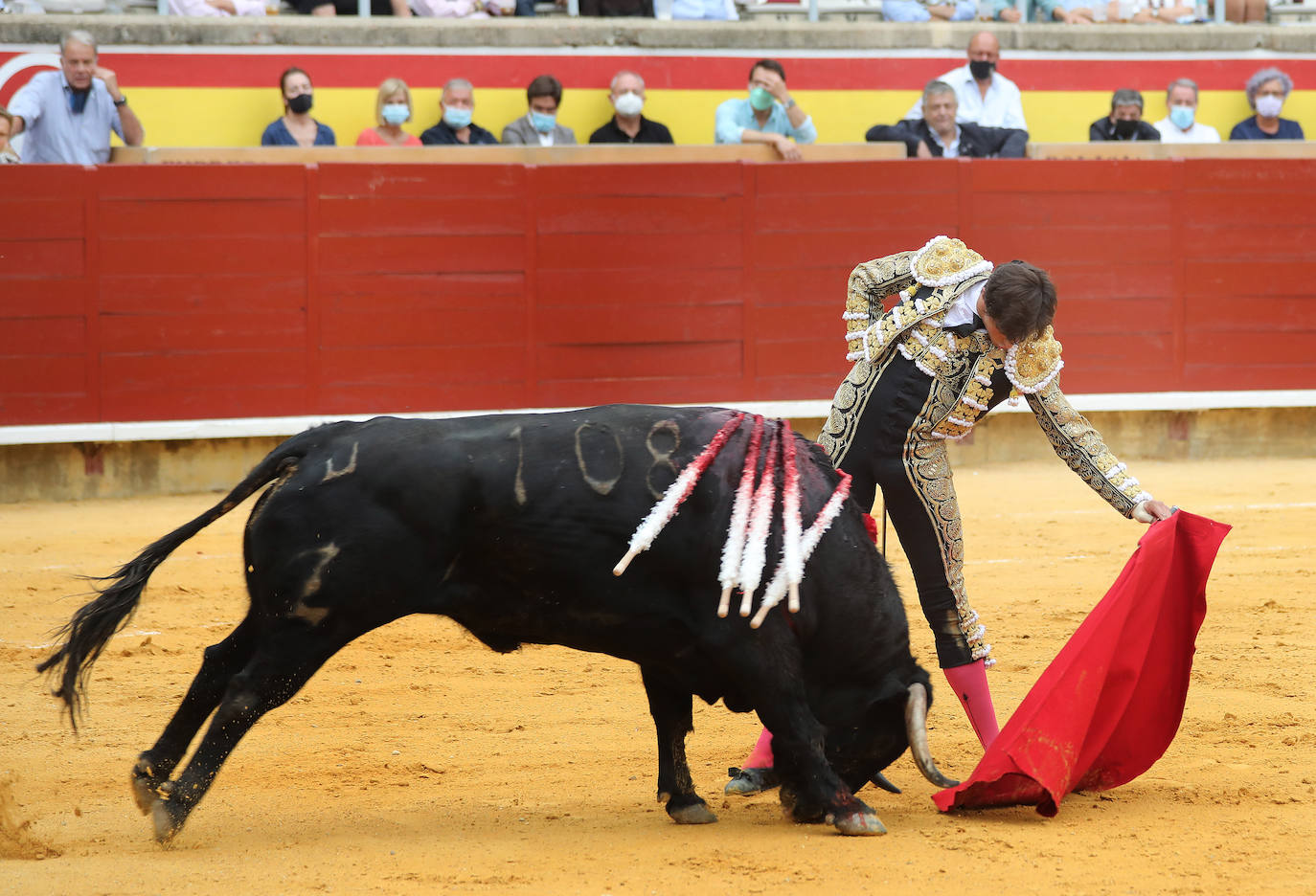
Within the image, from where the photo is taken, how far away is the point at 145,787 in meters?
2.80

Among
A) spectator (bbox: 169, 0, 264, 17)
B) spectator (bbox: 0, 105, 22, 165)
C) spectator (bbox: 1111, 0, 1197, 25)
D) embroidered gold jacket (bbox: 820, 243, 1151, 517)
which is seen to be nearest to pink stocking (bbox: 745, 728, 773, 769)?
embroidered gold jacket (bbox: 820, 243, 1151, 517)

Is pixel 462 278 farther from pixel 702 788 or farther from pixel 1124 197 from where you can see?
pixel 702 788

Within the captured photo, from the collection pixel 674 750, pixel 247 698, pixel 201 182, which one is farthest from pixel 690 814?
pixel 201 182

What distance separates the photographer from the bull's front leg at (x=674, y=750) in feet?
9.65

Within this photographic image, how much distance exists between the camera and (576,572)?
2820mm

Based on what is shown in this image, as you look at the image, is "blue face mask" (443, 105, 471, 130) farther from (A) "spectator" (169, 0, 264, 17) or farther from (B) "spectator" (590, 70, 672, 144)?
(A) "spectator" (169, 0, 264, 17)

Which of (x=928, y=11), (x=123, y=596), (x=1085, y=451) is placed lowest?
(x=123, y=596)

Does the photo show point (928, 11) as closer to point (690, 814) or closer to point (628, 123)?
point (628, 123)

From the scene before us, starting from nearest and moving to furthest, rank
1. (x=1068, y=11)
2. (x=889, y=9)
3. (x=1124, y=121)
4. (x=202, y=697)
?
(x=202, y=697), (x=1124, y=121), (x=889, y=9), (x=1068, y=11)

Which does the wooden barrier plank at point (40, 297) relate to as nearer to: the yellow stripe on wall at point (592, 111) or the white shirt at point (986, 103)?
the yellow stripe on wall at point (592, 111)

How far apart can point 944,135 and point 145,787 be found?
5.99 meters

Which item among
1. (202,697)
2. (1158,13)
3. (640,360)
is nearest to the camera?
(202,697)

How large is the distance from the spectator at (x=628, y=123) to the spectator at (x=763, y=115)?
32 centimetres

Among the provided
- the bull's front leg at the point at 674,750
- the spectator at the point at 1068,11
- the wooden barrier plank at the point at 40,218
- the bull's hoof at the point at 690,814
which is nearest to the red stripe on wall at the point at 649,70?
the spectator at the point at 1068,11
